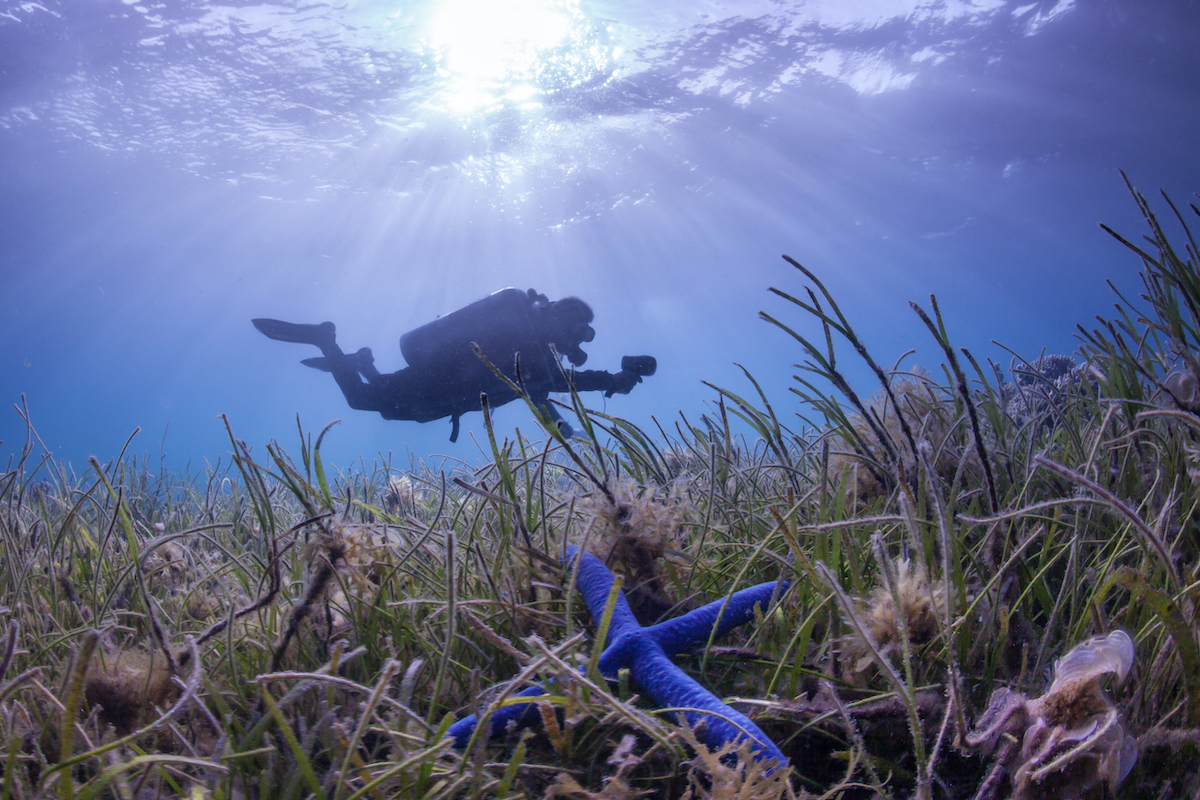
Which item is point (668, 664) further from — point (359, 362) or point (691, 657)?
point (359, 362)

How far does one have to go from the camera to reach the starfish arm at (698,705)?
0.85 metres

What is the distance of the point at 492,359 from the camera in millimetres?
8469

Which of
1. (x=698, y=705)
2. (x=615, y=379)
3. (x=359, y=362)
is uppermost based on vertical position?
(x=359, y=362)

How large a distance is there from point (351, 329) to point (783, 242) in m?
53.4

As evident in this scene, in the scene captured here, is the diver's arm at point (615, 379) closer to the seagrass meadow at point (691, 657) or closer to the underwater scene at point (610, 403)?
the underwater scene at point (610, 403)

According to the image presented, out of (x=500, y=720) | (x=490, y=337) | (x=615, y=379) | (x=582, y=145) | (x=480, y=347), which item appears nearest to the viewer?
(x=500, y=720)

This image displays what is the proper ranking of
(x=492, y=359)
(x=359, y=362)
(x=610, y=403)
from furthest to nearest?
1. (x=359, y=362)
2. (x=610, y=403)
3. (x=492, y=359)

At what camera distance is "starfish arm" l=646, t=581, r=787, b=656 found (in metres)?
1.14

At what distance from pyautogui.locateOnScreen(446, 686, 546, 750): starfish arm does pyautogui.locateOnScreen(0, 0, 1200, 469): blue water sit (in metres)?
6.59

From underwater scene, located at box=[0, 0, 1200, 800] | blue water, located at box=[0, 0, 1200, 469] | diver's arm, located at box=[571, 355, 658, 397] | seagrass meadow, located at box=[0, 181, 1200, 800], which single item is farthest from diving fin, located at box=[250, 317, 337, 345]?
seagrass meadow, located at box=[0, 181, 1200, 800]

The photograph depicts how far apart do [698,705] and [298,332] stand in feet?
39.7

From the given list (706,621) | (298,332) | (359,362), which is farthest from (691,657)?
(298,332)

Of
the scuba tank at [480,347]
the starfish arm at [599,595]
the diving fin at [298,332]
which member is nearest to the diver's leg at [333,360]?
the diving fin at [298,332]

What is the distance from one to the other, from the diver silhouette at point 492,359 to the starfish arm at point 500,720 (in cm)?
749
